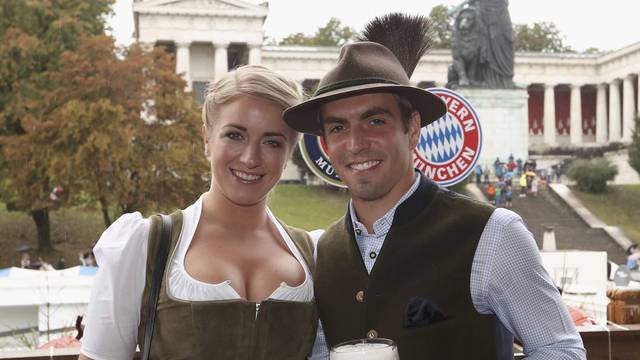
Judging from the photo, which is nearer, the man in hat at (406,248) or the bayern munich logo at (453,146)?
the man in hat at (406,248)

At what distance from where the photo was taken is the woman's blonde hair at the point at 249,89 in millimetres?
3504

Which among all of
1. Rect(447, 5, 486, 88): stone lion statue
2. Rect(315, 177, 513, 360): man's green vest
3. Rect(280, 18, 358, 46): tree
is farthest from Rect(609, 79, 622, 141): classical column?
Rect(315, 177, 513, 360): man's green vest

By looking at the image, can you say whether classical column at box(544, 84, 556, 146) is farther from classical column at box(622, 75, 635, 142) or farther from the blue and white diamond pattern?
the blue and white diamond pattern

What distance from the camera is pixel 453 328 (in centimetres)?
305

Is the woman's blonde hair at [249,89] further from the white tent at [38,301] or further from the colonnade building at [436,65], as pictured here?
the colonnade building at [436,65]

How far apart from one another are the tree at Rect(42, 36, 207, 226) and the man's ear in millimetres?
24295

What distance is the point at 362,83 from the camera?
3.29m

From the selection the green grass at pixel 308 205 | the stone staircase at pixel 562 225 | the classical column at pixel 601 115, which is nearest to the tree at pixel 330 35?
the classical column at pixel 601 115

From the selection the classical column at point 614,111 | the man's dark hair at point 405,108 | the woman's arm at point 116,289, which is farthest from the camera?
the classical column at point 614,111

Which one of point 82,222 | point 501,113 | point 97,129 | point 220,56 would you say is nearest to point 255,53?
point 220,56

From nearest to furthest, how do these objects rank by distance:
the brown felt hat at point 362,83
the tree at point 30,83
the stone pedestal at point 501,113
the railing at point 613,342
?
the brown felt hat at point 362,83, the railing at point 613,342, the tree at point 30,83, the stone pedestal at point 501,113

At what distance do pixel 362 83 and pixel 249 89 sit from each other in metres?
0.54

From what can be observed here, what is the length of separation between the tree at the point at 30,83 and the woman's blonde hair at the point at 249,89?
1043 inches

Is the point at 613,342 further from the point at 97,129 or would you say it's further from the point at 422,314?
the point at 97,129
